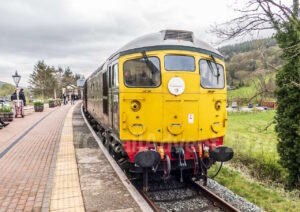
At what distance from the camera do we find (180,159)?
5.45 metres

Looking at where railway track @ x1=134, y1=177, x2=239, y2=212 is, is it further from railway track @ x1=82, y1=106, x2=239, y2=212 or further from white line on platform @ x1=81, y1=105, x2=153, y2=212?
white line on platform @ x1=81, y1=105, x2=153, y2=212

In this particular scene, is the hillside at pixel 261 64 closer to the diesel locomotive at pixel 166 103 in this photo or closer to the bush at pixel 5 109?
the diesel locomotive at pixel 166 103

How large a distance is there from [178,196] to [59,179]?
105 inches

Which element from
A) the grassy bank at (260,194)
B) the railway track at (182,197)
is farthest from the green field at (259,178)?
the railway track at (182,197)

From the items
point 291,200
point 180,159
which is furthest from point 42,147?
point 291,200

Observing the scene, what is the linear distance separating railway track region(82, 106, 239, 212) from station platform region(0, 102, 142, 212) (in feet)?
1.38

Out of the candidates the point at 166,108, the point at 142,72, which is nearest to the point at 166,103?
the point at 166,108

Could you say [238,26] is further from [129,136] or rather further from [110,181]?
[110,181]

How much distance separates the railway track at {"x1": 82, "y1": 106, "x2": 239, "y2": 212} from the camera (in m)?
5.14

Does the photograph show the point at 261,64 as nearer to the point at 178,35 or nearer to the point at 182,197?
the point at 178,35

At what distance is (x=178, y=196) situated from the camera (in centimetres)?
577

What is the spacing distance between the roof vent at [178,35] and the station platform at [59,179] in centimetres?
339

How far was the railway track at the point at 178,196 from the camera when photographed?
514cm

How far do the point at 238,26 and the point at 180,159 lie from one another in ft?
21.6
